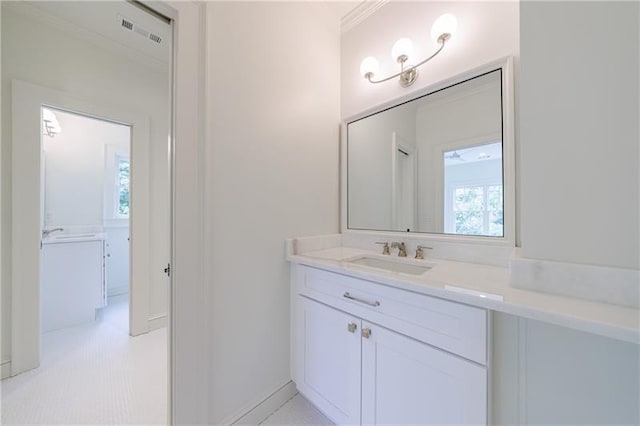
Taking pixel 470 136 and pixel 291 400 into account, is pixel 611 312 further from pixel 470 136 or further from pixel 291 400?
pixel 291 400

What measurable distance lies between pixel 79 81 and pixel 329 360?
280 centimetres

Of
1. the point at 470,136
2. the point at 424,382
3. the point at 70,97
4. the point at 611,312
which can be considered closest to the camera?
the point at 611,312

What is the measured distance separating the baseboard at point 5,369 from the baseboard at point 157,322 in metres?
0.82

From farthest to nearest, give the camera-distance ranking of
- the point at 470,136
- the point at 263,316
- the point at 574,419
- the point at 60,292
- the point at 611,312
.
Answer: the point at 60,292
the point at 263,316
the point at 470,136
the point at 574,419
the point at 611,312

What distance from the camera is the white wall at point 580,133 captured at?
640mm

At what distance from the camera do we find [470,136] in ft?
4.04

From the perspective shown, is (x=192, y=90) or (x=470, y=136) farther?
(x=470, y=136)

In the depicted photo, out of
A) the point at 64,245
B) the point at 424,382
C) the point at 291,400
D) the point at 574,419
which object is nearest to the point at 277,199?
the point at 424,382

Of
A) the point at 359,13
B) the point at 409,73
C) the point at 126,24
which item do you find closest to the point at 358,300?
the point at 409,73

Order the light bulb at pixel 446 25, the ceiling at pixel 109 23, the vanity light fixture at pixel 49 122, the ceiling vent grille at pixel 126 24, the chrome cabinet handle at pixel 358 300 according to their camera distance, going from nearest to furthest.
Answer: the chrome cabinet handle at pixel 358 300
the light bulb at pixel 446 25
the ceiling at pixel 109 23
the ceiling vent grille at pixel 126 24
the vanity light fixture at pixel 49 122

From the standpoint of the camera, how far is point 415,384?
905 millimetres

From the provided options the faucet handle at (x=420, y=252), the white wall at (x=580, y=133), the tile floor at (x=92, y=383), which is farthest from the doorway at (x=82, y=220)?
the white wall at (x=580, y=133)

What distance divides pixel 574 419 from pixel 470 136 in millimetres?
1155

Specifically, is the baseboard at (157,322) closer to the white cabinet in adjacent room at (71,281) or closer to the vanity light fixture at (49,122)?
the white cabinet in adjacent room at (71,281)
